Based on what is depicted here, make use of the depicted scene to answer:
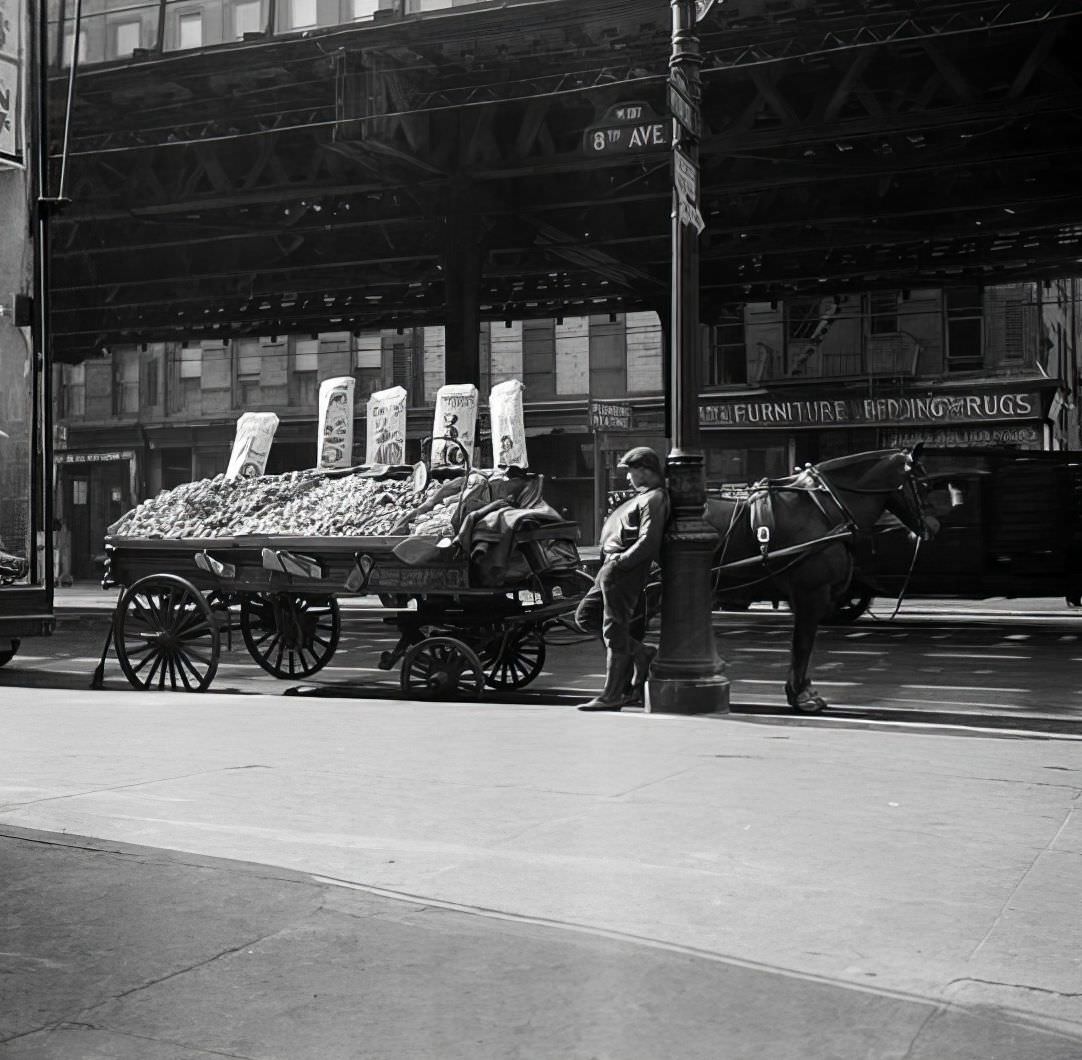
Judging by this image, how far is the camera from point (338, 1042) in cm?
386

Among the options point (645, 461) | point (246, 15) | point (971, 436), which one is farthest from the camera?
point (246, 15)

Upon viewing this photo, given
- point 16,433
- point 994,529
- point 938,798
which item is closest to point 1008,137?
point 994,529

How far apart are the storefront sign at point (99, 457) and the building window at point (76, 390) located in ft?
5.27

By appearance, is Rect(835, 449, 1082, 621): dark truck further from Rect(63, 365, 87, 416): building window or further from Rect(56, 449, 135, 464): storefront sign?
Rect(63, 365, 87, 416): building window

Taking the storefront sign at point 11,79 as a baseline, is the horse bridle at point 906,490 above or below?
below

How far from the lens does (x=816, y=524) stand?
38.8ft

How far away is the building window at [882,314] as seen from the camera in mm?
38031

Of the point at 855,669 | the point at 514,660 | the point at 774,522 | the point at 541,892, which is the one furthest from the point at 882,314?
the point at 541,892

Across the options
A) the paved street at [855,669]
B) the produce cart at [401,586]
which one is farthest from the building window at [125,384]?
the produce cart at [401,586]

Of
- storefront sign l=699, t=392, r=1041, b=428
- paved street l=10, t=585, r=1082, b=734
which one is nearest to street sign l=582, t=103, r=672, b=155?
paved street l=10, t=585, r=1082, b=734

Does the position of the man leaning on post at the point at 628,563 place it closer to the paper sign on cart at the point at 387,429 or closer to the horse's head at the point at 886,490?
the horse's head at the point at 886,490

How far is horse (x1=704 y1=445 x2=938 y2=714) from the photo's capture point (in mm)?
11633

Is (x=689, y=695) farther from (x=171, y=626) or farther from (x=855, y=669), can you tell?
(x=171, y=626)

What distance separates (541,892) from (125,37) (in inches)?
→ 2084
